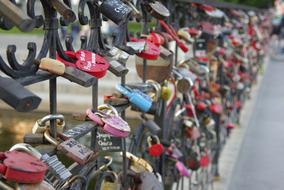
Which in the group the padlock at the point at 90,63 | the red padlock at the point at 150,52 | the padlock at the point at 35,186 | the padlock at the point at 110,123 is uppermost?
the padlock at the point at 90,63

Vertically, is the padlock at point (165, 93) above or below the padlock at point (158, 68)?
below

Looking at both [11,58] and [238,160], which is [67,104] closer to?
[238,160]

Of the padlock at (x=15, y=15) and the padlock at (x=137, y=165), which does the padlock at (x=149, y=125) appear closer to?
the padlock at (x=137, y=165)

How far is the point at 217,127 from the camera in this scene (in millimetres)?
3713

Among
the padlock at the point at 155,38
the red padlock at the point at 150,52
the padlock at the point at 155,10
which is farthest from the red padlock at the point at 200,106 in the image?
the red padlock at the point at 150,52

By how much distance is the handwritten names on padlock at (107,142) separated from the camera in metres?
1.42

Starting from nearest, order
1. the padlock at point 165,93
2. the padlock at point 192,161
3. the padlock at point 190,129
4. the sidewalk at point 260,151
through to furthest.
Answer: the padlock at point 165,93, the padlock at point 190,129, the padlock at point 192,161, the sidewalk at point 260,151

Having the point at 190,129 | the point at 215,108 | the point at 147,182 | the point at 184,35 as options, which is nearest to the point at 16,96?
the point at 147,182

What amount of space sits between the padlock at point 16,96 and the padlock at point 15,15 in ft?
0.29

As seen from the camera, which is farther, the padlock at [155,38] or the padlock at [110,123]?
the padlock at [155,38]

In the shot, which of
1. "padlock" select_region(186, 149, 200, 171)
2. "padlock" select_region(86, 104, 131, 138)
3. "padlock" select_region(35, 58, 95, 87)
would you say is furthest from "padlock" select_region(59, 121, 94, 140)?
"padlock" select_region(186, 149, 200, 171)

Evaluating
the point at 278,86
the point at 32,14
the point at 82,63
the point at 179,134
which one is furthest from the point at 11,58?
the point at 278,86

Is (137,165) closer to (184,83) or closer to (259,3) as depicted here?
(184,83)

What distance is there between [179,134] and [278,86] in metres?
6.50
